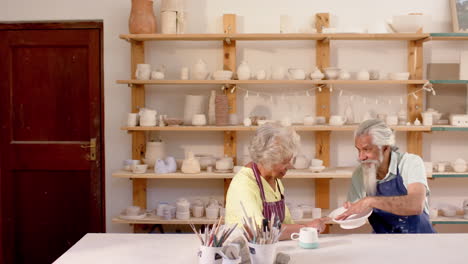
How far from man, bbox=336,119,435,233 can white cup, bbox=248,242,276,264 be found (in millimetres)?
923

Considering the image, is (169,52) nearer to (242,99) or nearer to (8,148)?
(242,99)

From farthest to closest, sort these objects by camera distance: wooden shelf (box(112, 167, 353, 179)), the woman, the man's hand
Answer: wooden shelf (box(112, 167, 353, 179))
the man's hand
the woman

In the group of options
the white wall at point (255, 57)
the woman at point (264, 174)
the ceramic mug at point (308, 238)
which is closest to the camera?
the ceramic mug at point (308, 238)

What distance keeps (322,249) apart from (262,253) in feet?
1.44

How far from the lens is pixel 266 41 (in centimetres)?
434

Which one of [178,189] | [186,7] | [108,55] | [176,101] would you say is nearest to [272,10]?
[186,7]

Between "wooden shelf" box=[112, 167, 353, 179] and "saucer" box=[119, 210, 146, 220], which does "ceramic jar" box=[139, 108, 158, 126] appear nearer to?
"wooden shelf" box=[112, 167, 353, 179]

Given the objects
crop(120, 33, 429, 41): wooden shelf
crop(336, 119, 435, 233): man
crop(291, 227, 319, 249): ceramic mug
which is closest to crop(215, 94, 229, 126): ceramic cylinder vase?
crop(120, 33, 429, 41): wooden shelf

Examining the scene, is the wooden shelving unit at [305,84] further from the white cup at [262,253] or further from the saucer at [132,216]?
the white cup at [262,253]

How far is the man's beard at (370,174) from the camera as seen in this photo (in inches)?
117

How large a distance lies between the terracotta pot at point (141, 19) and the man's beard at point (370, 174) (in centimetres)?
202

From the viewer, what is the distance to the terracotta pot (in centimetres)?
407

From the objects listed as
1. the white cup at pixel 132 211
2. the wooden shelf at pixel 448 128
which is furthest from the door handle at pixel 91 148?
the wooden shelf at pixel 448 128

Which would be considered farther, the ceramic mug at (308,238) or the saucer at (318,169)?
the saucer at (318,169)
